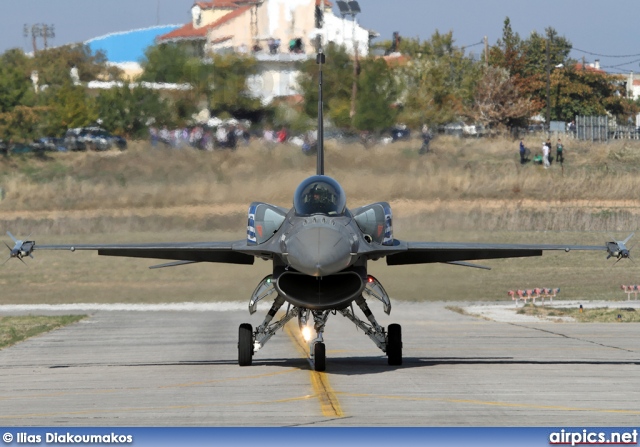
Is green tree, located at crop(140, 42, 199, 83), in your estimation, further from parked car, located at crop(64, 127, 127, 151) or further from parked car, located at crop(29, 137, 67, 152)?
parked car, located at crop(29, 137, 67, 152)

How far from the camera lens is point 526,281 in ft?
139

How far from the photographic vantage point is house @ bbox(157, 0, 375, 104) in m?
45.2

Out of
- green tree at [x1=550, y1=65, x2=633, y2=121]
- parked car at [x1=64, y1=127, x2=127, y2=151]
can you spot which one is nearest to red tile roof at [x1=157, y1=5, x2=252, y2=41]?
parked car at [x1=64, y1=127, x2=127, y2=151]

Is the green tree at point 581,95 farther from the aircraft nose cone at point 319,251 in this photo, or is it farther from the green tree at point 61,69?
the aircraft nose cone at point 319,251

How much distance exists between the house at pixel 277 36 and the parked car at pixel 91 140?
15.4 ft

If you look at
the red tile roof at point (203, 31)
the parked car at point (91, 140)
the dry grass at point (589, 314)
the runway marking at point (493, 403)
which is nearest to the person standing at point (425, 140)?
the parked car at point (91, 140)

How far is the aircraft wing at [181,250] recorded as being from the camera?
20062 mm

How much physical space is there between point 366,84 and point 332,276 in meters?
28.3

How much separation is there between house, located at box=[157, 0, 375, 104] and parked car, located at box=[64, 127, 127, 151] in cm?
470

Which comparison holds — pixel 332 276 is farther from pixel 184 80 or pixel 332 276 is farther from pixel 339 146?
pixel 184 80

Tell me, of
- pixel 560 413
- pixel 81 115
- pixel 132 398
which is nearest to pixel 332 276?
pixel 132 398

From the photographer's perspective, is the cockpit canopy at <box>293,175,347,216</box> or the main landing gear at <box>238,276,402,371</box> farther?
the main landing gear at <box>238,276,402,371</box>

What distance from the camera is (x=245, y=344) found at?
66.5 feet

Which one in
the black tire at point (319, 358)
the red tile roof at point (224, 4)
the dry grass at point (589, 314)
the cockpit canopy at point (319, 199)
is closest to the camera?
the cockpit canopy at point (319, 199)
